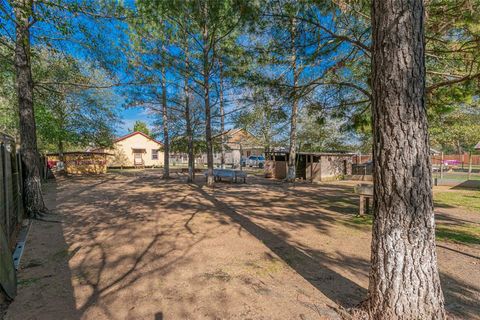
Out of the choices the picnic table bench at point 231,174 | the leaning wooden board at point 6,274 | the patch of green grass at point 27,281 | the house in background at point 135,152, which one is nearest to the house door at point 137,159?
the house in background at point 135,152

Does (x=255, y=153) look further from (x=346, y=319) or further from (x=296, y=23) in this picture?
(x=346, y=319)

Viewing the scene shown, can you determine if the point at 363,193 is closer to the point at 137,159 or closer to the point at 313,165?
the point at 313,165

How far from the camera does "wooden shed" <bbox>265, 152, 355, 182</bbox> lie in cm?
1730

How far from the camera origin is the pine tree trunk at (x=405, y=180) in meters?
2.20

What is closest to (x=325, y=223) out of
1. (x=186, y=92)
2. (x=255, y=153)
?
(x=186, y=92)

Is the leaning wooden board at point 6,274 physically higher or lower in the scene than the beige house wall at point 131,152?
lower

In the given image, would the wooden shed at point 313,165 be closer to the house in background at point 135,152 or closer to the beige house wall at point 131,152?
the house in background at point 135,152

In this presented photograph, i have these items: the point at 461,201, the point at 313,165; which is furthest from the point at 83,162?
the point at 461,201

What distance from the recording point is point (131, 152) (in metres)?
32.1

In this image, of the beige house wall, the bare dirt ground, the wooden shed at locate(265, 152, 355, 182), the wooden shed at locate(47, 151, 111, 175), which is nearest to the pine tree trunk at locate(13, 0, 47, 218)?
the bare dirt ground

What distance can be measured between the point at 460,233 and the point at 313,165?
12.1 meters

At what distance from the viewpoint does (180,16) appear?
10.4 metres

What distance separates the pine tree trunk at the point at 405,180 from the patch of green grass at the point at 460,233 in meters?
3.54

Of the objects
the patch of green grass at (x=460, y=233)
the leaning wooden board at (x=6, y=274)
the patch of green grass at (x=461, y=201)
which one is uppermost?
the leaning wooden board at (x=6, y=274)
